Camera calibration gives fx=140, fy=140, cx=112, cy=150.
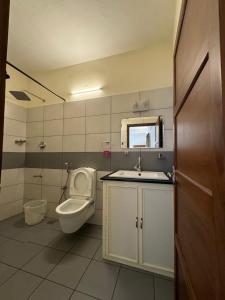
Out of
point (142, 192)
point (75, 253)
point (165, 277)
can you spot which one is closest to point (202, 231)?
point (142, 192)

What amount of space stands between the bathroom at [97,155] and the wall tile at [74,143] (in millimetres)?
19

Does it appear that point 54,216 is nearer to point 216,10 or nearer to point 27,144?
point 27,144

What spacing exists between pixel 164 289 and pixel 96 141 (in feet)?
5.89

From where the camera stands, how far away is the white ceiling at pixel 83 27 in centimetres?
150

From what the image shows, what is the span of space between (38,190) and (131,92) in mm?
2299

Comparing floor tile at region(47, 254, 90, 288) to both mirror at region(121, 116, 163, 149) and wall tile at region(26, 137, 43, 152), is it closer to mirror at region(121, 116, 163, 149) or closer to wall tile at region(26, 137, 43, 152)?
mirror at region(121, 116, 163, 149)

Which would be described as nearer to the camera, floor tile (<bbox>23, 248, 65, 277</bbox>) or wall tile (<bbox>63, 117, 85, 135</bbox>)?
floor tile (<bbox>23, 248, 65, 277</bbox>)

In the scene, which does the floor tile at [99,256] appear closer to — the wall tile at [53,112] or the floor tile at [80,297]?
the floor tile at [80,297]

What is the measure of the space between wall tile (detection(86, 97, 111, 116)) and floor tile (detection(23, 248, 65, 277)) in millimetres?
1883

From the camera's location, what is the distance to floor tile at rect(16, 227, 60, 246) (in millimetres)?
1786

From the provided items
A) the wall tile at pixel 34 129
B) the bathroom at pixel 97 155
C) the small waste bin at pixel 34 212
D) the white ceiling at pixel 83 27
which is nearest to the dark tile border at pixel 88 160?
the bathroom at pixel 97 155

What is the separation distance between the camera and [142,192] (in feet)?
4.51

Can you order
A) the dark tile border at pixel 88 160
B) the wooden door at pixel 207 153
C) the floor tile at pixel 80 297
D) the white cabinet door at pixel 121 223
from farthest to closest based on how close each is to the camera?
the dark tile border at pixel 88 160 → the white cabinet door at pixel 121 223 → the floor tile at pixel 80 297 → the wooden door at pixel 207 153

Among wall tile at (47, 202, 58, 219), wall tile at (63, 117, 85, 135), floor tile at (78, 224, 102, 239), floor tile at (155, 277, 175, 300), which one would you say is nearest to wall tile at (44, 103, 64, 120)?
wall tile at (63, 117, 85, 135)
